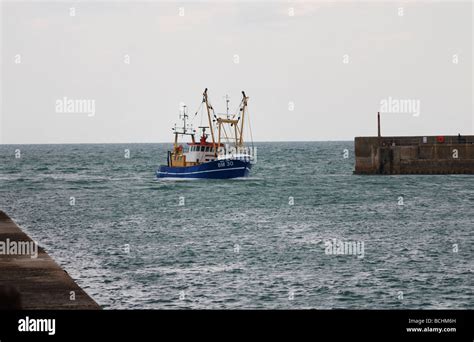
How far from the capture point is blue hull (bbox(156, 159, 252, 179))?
287ft

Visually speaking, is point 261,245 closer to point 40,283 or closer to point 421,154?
point 40,283

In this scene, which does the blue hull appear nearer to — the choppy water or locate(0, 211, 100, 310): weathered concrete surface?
the choppy water

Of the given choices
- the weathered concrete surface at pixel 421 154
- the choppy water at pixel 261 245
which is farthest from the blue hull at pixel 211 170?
the weathered concrete surface at pixel 421 154

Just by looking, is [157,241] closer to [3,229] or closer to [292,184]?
[3,229]

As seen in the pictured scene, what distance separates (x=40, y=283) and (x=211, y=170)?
67189 millimetres

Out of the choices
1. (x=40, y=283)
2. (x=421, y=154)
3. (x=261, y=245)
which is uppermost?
(x=421, y=154)

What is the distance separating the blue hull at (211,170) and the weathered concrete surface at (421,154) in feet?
46.7

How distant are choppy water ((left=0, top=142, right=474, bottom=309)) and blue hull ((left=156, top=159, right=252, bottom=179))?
34.2 feet

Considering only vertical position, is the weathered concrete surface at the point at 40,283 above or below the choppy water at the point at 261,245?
above

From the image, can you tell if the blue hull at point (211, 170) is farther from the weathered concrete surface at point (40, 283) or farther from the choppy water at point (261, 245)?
the weathered concrete surface at point (40, 283)

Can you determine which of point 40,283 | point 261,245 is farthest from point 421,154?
point 40,283

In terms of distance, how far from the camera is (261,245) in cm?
3675

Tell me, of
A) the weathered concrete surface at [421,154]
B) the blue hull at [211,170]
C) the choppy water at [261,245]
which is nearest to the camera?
the choppy water at [261,245]

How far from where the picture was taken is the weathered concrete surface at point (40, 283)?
716 inches
